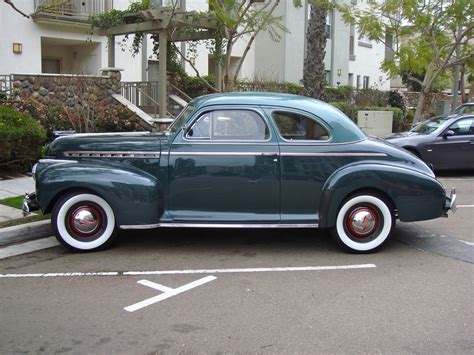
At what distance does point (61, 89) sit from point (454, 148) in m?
9.40

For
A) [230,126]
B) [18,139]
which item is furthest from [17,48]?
[230,126]

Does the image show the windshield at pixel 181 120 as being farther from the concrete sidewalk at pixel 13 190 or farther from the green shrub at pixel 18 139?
the green shrub at pixel 18 139

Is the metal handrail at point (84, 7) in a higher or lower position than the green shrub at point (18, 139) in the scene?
higher

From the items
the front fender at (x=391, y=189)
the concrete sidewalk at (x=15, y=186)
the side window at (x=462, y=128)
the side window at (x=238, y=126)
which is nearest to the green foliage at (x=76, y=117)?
the concrete sidewalk at (x=15, y=186)

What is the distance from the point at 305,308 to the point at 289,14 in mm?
22316

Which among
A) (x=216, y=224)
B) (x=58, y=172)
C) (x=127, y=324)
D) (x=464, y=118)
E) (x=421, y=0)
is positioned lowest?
(x=127, y=324)

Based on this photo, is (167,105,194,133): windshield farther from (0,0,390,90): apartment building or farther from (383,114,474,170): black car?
(383,114,474,170): black car

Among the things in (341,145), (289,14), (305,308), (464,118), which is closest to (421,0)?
(464,118)

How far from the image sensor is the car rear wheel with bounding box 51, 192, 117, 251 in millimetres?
6141

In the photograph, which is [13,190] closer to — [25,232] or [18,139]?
[18,139]

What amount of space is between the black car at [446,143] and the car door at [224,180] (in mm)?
6465

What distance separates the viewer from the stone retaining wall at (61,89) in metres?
12.5

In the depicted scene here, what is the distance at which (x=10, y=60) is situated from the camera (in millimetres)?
16047

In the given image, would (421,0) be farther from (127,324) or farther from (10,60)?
(127,324)
